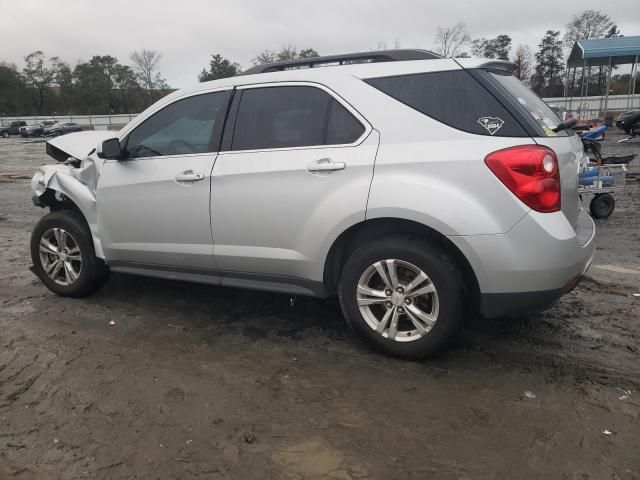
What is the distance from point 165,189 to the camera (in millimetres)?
3904

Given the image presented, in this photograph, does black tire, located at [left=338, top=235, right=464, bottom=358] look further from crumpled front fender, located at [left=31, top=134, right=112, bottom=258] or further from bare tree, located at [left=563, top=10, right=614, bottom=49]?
bare tree, located at [left=563, top=10, right=614, bottom=49]

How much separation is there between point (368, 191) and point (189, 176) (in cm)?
139

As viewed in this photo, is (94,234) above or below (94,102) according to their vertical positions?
below

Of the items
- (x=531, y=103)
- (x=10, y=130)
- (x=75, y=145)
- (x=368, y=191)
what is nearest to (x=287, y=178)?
(x=368, y=191)

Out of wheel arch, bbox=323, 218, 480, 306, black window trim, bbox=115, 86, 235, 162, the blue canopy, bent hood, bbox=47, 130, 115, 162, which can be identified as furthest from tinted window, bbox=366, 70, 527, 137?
the blue canopy

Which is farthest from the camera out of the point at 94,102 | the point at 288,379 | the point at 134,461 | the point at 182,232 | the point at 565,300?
the point at 94,102

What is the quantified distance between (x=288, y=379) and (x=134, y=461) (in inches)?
39.8

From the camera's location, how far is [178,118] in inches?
159

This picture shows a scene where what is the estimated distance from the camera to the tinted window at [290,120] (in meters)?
3.36

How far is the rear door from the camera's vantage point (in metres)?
3.24

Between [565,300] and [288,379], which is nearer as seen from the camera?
[288,379]

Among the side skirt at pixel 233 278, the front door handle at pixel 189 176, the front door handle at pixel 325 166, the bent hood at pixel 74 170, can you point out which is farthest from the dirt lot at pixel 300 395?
the front door handle at pixel 325 166

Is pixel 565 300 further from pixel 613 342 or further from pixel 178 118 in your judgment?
pixel 178 118

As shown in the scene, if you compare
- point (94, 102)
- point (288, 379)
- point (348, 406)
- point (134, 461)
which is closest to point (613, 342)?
point (348, 406)
